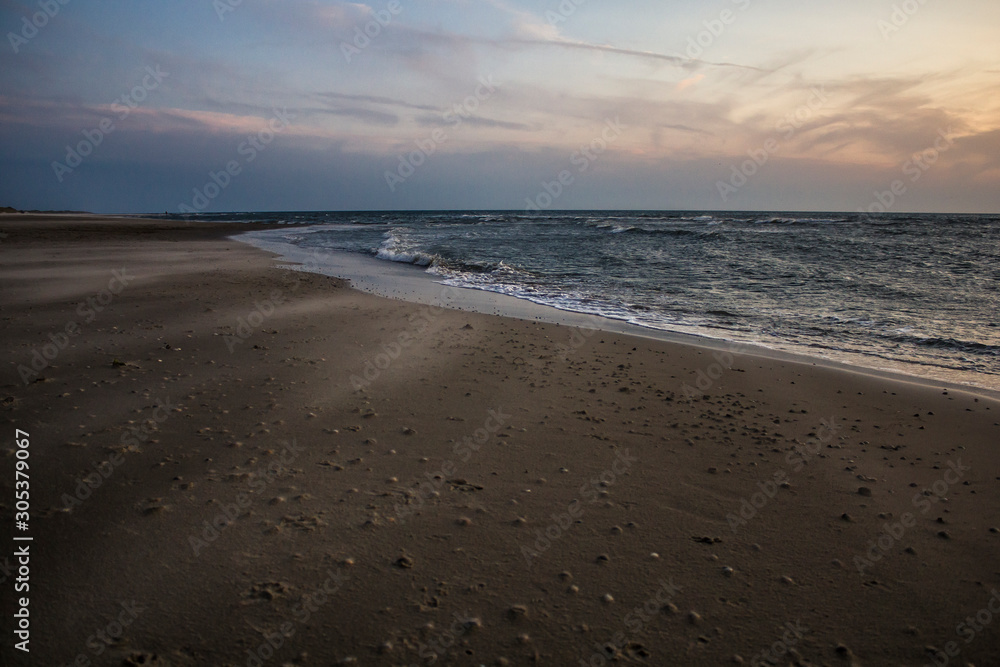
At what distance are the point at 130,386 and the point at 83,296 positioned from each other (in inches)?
249

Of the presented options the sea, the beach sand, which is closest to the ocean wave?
the sea

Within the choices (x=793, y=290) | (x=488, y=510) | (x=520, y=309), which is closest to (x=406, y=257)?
(x=520, y=309)

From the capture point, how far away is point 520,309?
11.6m

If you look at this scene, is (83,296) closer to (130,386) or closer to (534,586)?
(130,386)

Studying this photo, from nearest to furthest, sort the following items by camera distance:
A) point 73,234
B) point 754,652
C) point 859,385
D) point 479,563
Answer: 1. point 754,652
2. point 479,563
3. point 859,385
4. point 73,234

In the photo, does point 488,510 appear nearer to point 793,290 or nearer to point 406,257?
point 793,290

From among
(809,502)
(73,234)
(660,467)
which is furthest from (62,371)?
(73,234)

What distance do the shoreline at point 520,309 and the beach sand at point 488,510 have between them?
56 cm

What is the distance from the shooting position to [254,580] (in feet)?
9.50

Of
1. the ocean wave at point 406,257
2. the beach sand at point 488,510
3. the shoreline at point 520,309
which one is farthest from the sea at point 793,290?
the beach sand at point 488,510

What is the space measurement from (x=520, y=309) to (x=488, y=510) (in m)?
8.10

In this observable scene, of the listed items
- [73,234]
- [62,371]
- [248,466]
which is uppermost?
[73,234]

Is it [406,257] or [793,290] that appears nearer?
[793,290]

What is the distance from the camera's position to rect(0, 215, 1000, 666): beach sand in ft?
8.63
